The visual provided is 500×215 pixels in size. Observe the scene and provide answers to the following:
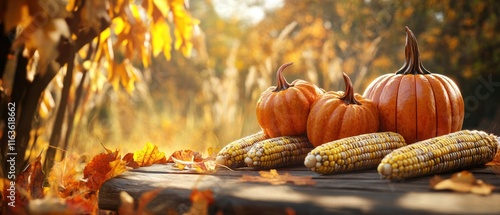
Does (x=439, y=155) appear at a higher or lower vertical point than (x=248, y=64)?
lower

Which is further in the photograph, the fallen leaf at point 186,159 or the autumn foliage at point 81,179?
the fallen leaf at point 186,159

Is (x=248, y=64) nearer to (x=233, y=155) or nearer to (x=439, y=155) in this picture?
(x=233, y=155)

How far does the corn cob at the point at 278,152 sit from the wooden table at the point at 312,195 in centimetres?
5

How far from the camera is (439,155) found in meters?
1.56

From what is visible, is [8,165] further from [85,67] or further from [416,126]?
[416,126]

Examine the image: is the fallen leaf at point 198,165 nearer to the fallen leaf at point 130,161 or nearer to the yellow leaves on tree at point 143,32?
the fallen leaf at point 130,161

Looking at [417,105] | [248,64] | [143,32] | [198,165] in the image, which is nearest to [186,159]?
[198,165]

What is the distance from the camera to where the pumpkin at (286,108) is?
192 cm

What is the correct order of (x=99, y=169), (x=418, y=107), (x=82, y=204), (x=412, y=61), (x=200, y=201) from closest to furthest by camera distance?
(x=200, y=201) < (x=82, y=204) < (x=99, y=169) < (x=418, y=107) < (x=412, y=61)

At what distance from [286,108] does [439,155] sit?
57 centimetres

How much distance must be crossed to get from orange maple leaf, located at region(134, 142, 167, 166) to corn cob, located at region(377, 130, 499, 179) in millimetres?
876

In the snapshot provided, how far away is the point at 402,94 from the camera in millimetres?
1899

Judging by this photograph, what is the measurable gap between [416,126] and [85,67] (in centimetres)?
138

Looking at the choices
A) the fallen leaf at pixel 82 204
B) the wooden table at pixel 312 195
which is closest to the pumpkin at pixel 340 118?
the wooden table at pixel 312 195
